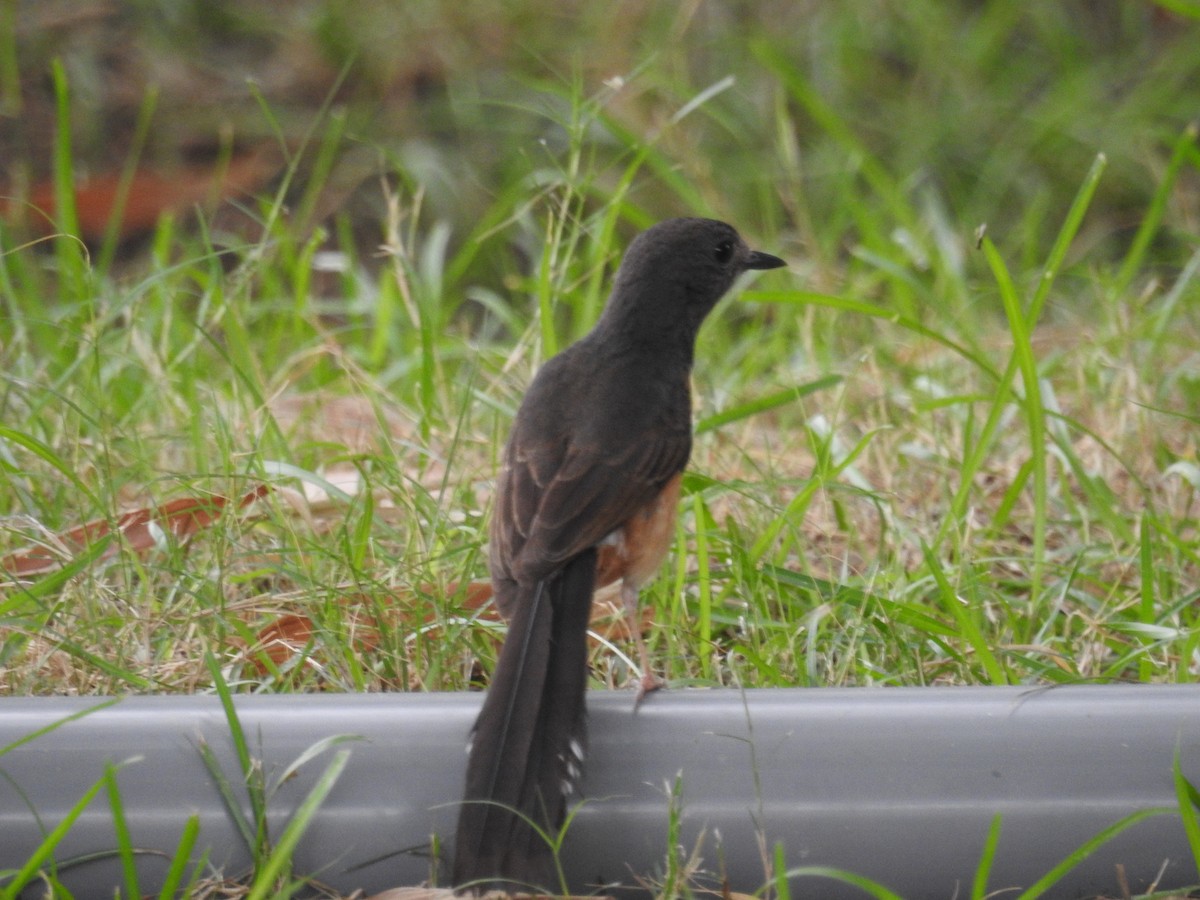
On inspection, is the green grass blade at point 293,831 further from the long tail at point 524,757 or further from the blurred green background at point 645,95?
the blurred green background at point 645,95

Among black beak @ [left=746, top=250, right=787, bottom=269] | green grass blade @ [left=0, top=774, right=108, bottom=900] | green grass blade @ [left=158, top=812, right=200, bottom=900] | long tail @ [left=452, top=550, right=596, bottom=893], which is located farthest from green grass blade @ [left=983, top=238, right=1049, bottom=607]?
green grass blade @ [left=0, top=774, right=108, bottom=900]

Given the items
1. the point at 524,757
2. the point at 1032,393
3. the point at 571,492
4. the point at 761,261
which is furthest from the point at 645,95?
the point at 524,757

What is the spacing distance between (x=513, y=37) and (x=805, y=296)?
5025 mm

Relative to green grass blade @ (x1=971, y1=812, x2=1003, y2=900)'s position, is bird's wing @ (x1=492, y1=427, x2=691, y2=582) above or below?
above

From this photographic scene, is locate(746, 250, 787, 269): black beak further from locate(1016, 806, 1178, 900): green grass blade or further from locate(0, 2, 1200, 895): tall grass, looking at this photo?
locate(1016, 806, 1178, 900): green grass blade

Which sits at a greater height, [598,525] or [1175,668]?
[598,525]

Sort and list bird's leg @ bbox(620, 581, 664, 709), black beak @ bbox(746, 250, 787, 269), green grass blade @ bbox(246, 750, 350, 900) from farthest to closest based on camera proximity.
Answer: black beak @ bbox(746, 250, 787, 269), bird's leg @ bbox(620, 581, 664, 709), green grass blade @ bbox(246, 750, 350, 900)

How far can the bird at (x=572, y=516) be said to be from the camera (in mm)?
2568

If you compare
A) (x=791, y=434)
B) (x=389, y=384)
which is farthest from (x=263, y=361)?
(x=791, y=434)

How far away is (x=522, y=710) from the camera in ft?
8.82

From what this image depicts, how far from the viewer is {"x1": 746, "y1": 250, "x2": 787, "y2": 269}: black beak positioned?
4230 mm

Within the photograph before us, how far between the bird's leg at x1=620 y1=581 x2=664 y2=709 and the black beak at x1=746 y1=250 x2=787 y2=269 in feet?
3.60

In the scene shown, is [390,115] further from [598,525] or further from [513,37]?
[598,525]

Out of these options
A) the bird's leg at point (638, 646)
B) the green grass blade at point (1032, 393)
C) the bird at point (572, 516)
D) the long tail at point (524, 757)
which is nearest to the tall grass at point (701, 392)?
the green grass blade at point (1032, 393)
